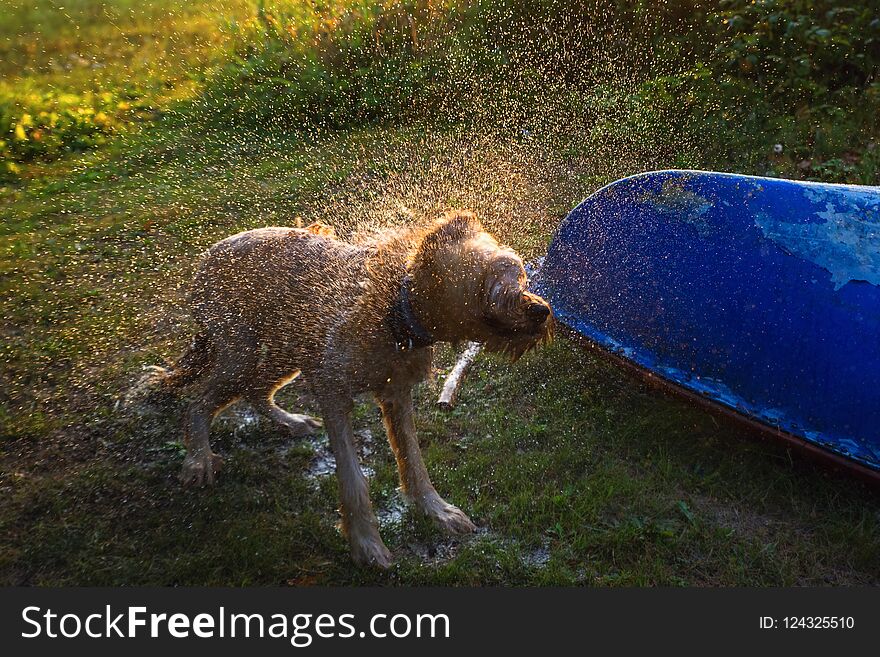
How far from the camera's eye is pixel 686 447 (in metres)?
4.56

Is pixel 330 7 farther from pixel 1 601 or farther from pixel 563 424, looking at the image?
pixel 1 601

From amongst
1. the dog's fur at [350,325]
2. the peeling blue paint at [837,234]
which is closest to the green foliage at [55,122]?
the dog's fur at [350,325]

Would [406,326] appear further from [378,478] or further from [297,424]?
[297,424]

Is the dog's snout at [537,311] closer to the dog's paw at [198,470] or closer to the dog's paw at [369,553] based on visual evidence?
the dog's paw at [369,553]

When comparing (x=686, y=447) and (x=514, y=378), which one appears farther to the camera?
(x=514, y=378)

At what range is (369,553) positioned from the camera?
369cm

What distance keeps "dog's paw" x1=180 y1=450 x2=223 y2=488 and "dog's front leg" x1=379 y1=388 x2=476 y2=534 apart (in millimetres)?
1085

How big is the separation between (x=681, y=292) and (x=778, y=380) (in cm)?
76

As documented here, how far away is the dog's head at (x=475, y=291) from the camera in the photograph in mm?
3053

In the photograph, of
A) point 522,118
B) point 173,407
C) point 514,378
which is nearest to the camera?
point 173,407

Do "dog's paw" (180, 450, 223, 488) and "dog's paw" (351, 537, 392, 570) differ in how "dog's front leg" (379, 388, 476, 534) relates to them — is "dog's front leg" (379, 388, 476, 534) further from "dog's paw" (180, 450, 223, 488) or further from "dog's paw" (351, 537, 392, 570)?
"dog's paw" (180, 450, 223, 488)

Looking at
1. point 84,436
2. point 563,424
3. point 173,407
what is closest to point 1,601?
point 84,436

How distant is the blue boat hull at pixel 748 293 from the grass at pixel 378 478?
392 mm

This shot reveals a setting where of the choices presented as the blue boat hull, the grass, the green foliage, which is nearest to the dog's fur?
the grass
